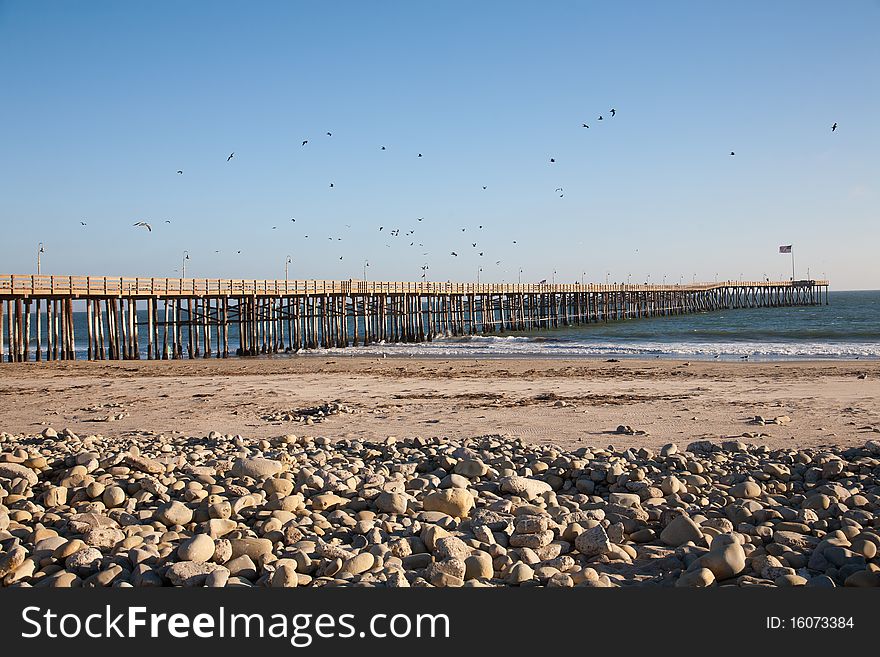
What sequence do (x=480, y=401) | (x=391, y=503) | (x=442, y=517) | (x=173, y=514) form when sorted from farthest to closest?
1. (x=480, y=401)
2. (x=391, y=503)
3. (x=442, y=517)
4. (x=173, y=514)

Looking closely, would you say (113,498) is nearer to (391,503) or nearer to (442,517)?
(391,503)

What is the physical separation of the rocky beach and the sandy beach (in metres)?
1.88

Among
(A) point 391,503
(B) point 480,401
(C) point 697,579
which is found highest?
(A) point 391,503

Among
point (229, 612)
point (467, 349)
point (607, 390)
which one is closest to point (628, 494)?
point (229, 612)

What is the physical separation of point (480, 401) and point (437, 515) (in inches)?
358

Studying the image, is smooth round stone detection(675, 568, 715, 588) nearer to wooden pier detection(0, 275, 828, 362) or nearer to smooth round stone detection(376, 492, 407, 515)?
smooth round stone detection(376, 492, 407, 515)

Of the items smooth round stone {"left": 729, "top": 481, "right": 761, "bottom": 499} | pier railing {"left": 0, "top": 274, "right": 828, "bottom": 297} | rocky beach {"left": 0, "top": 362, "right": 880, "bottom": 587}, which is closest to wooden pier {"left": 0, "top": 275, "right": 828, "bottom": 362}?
pier railing {"left": 0, "top": 274, "right": 828, "bottom": 297}

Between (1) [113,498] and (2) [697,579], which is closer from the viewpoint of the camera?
(2) [697,579]

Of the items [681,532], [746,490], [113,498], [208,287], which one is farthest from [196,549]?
[208,287]

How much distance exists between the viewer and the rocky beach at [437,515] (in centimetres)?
503

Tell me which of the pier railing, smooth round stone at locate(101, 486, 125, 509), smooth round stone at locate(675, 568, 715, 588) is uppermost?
the pier railing

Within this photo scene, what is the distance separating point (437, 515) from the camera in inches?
250

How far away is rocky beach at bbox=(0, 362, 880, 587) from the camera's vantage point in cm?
503

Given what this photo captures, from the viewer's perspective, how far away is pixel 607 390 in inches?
675
